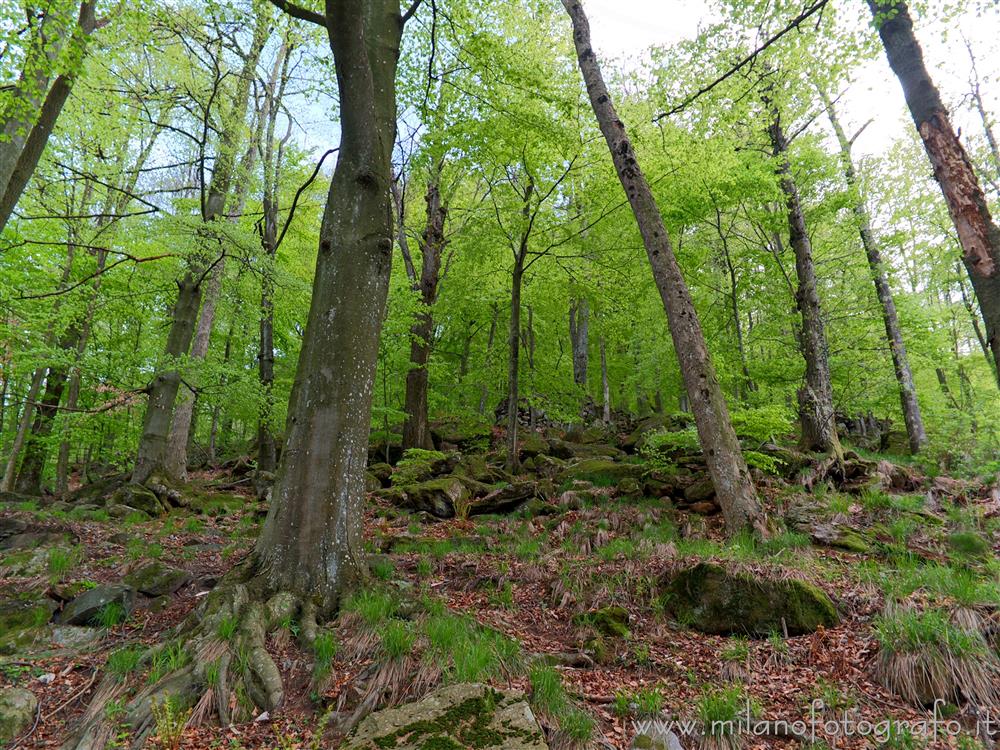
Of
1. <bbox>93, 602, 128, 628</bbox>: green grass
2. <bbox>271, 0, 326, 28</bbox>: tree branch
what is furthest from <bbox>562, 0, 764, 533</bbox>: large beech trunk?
<bbox>93, 602, 128, 628</bbox>: green grass

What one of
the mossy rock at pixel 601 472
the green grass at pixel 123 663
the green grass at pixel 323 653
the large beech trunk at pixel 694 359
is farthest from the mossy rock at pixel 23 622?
the mossy rock at pixel 601 472

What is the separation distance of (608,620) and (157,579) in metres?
4.23

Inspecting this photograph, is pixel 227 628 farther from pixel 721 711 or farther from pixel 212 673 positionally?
pixel 721 711

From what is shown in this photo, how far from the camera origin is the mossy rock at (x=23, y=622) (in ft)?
12.1

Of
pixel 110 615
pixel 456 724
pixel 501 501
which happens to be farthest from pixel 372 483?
pixel 456 724

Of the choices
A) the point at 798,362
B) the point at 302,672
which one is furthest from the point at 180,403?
the point at 798,362

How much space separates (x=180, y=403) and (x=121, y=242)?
420cm

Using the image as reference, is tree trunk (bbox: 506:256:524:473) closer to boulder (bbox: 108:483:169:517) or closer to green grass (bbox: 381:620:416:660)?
boulder (bbox: 108:483:169:517)

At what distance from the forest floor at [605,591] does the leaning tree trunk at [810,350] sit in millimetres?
1723

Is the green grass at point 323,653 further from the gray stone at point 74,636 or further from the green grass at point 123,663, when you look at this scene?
the gray stone at point 74,636

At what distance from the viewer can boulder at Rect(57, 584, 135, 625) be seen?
4082mm

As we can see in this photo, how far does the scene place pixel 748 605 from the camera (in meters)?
4.05

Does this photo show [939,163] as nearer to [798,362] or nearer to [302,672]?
[302,672]

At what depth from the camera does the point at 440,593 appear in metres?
4.90
